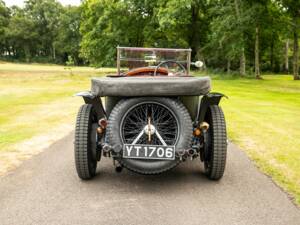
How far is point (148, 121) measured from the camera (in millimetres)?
4320

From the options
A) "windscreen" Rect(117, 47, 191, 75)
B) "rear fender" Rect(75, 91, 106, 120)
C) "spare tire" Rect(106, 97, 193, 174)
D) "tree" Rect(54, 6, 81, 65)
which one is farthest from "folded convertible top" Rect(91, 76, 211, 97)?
"tree" Rect(54, 6, 81, 65)

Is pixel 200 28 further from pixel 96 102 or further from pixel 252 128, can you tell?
pixel 96 102

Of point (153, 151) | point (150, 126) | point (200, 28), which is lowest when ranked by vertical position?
point (153, 151)

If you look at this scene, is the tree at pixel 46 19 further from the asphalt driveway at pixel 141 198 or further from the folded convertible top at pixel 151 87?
the folded convertible top at pixel 151 87

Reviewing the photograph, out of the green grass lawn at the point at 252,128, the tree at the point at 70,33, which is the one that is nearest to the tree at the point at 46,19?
the tree at the point at 70,33

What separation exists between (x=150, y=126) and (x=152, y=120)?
0.11m

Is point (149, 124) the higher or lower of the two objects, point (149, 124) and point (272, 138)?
the higher

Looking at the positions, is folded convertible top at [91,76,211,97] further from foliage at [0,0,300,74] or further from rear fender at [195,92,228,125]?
foliage at [0,0,300,74]

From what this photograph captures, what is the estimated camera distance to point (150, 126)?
4277 mm

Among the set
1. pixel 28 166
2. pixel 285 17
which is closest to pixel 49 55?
pixel 285 17

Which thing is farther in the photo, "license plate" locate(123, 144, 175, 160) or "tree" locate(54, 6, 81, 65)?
"tree" locate(54, 6, 81, 65)

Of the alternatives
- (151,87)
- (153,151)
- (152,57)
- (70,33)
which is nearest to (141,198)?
(153,151)

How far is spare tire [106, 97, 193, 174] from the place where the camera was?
421 cm

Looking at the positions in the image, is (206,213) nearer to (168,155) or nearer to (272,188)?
(168,155)
